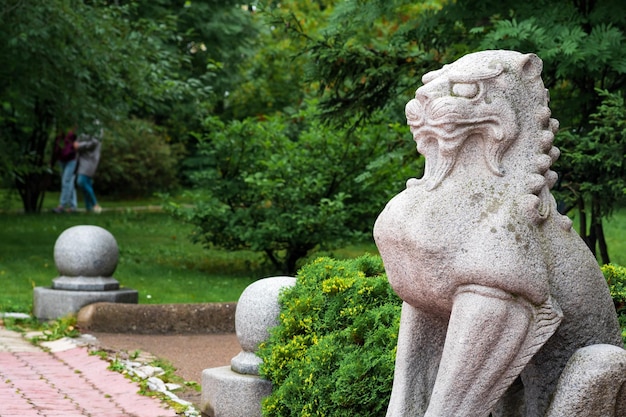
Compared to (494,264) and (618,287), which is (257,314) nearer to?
(618,287)

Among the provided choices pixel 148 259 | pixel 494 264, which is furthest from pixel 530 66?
pixel 148 259

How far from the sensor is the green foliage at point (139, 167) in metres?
28.3

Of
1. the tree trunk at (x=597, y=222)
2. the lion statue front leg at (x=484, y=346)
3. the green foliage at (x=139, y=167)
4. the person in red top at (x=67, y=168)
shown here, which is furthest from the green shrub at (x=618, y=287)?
the green foliage at (x=139, y=167)

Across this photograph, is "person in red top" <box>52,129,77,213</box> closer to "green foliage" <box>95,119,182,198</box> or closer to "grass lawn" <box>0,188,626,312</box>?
"grass lawn" <box>0,188,626,312</box>

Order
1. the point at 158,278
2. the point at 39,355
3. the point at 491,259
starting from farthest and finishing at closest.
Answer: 1. the point at 158,278
2. the point at 39,355
3. the point at 491,259

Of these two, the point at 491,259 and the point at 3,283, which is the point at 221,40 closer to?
the point at 3,283

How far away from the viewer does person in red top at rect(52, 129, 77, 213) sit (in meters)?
23.5

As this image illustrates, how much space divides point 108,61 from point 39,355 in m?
6.71

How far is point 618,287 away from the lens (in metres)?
6.80

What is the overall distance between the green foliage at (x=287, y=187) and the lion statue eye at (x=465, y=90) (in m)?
8.95

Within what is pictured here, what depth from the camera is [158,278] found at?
14.6 meters

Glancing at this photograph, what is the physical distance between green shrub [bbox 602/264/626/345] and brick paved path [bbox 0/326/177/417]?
3.26m

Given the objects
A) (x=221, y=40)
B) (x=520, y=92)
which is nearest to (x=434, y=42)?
(x=520, y=92)

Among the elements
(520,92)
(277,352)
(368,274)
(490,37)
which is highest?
(490,37)
